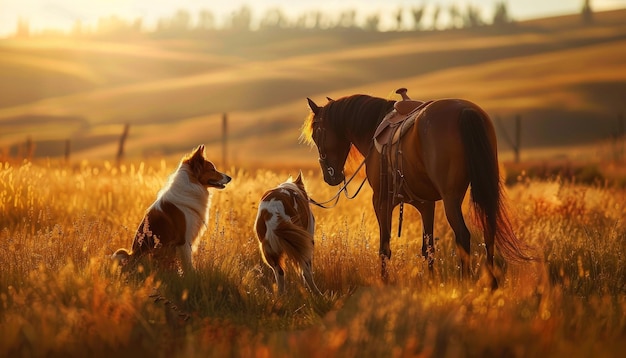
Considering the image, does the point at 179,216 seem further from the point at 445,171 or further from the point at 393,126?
the point at 445,171

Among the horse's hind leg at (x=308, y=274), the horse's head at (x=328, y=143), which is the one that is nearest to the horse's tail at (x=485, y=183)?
the horse's hind leg at (x=308, y=274)

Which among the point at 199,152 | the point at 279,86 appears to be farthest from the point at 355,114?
the point at 279,86

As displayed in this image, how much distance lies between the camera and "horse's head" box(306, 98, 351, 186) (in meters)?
9.41

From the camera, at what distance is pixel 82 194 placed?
13.2 meters

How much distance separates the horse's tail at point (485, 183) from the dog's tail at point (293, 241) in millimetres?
1669

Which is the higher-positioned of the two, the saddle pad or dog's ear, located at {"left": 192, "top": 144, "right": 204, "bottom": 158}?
the saddle pad

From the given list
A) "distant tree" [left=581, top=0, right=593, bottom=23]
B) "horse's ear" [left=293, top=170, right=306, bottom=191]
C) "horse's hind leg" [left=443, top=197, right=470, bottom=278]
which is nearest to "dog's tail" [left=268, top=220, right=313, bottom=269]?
"horse's ear" [left=293, top=170, right=306, bottom=191]

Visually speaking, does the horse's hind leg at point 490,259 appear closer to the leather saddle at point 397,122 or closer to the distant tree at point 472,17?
the leather saddle at point 397,122

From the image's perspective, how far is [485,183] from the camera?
7062 millimetres

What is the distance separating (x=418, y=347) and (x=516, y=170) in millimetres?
21510

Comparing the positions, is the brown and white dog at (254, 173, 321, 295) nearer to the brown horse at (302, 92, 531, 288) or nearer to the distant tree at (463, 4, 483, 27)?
the brown horse at (302, 92, 531, 288)

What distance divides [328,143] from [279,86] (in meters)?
90.3

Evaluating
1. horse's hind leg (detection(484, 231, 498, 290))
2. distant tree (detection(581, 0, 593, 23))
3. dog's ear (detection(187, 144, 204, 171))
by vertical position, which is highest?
distant tree (detection(581, 0, 593, 23))

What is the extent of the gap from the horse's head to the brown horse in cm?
52
